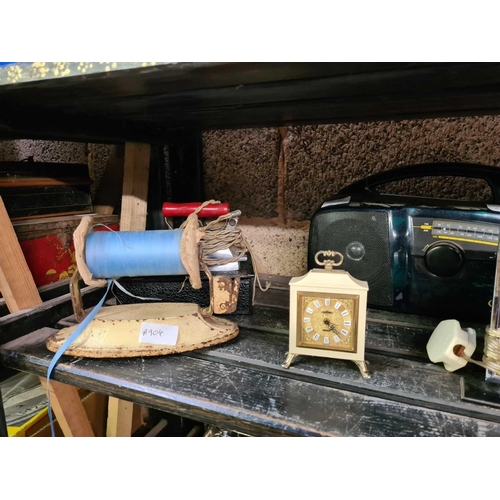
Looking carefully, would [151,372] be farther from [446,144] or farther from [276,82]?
[446,144]

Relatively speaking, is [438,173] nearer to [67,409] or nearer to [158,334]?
[158,334]

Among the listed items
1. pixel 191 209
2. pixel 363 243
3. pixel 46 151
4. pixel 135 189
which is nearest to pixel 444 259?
pixel 363 243

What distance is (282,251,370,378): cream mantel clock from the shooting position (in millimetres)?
582

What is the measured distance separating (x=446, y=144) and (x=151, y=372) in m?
0.87

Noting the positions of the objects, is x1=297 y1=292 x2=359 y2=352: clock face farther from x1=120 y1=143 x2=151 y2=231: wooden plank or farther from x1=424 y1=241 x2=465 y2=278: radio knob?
x1=120 y1=143 x2=151 y2=231: wooden plank

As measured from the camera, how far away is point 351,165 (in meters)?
1.04

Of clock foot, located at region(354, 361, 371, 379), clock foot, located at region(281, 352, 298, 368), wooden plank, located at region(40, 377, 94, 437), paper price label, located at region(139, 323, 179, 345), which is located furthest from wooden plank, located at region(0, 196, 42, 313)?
clock foot, located at region(354, 361, 371, 379)

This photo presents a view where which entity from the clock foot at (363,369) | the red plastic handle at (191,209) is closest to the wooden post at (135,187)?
the red plastic handle at (191,209)

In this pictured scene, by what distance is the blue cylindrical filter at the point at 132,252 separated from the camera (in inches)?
26.9

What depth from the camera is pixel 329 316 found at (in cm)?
60

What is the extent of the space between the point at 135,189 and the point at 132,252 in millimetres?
387

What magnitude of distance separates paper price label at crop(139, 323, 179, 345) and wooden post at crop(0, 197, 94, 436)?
0.27 meters

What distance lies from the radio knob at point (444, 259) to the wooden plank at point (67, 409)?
82 centimetres

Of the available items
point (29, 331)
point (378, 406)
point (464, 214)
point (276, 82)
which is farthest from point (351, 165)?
point (29, 331)
